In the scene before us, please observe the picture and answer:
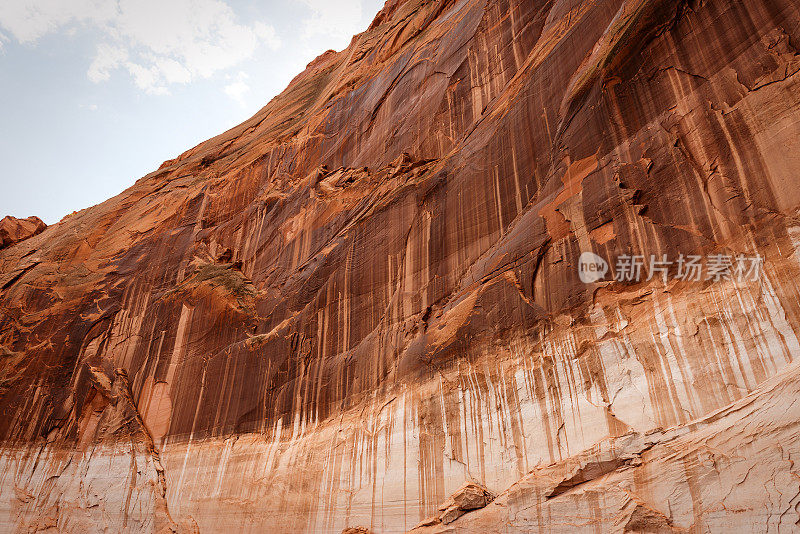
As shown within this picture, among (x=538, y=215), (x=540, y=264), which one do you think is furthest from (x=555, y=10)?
(x=540, y=264)

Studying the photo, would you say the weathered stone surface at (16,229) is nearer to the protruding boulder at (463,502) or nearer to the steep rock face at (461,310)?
the steep rock face at (461,310)

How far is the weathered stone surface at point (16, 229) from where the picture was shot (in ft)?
84.9

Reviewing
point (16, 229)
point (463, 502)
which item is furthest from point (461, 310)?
point (16, 229)

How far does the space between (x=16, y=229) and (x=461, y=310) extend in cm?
2664

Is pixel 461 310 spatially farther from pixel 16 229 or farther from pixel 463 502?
pixel 16 229

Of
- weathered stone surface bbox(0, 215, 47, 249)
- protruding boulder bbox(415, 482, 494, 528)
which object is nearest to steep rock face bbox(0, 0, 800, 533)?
protruding boulder bbox(415, 482, 494, 528)

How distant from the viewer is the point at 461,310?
1030 cm

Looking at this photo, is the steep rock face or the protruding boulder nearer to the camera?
the steep rock face

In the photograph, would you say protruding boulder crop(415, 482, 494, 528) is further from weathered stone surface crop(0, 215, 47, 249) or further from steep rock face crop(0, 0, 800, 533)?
weathered stone surface crop(0, 215, 47, 249)

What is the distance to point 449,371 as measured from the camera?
32.6ft

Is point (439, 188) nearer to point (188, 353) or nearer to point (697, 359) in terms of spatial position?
point (697, 359)

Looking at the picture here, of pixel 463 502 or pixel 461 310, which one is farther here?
pixel 461 310

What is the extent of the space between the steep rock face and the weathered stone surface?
7.91 m

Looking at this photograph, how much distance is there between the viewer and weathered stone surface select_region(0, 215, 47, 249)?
84.9ft
